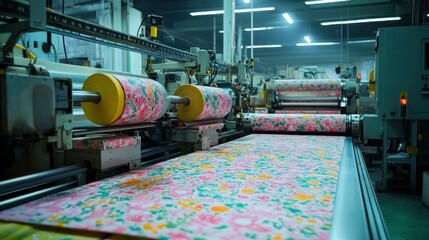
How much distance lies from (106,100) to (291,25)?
413 inches

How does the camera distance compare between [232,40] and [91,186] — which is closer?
[91,186]

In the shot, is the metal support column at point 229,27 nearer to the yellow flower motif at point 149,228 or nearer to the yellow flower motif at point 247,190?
the yellow flower motif at point 247,190

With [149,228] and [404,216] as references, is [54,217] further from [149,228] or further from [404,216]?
[404,216]

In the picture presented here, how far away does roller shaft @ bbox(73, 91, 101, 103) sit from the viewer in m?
2.17

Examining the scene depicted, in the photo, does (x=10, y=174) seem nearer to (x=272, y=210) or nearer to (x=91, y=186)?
(x=91, y=186)

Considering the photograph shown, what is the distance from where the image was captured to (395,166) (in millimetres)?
5555

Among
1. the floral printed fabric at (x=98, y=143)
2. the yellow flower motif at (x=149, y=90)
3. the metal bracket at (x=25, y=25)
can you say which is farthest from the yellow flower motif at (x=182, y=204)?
the yellow flower motif at (x=149, y=90)

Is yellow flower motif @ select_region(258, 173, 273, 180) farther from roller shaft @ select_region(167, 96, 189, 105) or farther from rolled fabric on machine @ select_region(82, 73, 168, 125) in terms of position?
roller shaft @ select_region(167, 96, 189, 105)

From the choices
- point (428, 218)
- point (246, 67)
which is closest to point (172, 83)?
point (246, 67)

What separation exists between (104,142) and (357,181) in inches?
69.4

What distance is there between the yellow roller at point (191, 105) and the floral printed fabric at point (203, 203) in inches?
40.6

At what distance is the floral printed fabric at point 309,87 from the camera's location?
621 centimetres

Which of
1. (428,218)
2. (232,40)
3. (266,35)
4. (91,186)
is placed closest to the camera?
(91,186)

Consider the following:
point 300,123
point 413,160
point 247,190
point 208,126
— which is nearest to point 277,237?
point 247,190
